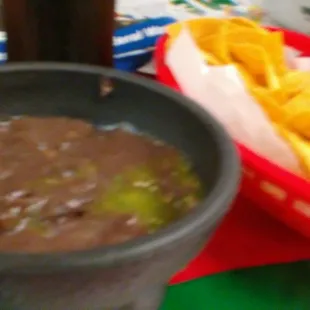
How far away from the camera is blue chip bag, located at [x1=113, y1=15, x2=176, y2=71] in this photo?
0.64 m

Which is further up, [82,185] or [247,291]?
[82,185]

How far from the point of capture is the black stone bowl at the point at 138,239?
271 millimetres

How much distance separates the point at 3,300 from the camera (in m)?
0.28

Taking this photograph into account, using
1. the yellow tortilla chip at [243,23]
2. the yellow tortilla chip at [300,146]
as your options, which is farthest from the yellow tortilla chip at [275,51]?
the yellow tortilla chip at [300,146]

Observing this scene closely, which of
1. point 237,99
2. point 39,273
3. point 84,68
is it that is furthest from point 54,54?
point 39,273

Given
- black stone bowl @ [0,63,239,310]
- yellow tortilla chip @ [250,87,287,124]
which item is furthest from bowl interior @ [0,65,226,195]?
yellow tortilla chip @ [250,87,287,124]

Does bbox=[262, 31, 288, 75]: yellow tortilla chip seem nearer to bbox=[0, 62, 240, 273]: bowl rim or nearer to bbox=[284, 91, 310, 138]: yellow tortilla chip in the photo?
bbox=[284, 91, 310, 138]: yellow tortilla chip

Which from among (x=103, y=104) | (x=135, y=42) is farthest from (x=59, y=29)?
(x=135, y=42)

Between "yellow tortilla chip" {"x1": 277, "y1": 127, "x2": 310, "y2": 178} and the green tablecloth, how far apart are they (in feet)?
0.33

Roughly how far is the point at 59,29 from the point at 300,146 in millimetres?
226

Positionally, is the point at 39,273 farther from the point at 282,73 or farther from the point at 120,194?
the point at 282,73

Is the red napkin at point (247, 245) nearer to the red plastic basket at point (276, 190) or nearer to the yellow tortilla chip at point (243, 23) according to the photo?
the red plastic basket at point (276, 190)

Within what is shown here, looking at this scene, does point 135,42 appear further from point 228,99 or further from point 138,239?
point 138,239

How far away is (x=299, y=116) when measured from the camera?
477 millimetres
